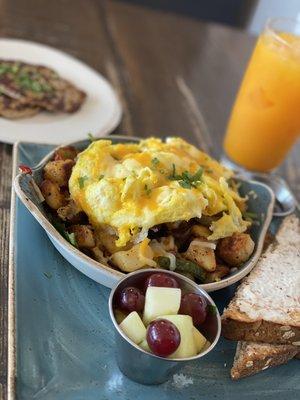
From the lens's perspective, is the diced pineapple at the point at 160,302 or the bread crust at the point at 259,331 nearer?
the diced pineapple at the point at 160,302

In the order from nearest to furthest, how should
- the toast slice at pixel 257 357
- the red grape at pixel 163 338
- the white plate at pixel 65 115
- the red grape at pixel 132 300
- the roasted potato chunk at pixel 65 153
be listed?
the red grape at pixel 163 338 → the red grape at pixel 132 300 → the toast slice at pixel 257 357 → the roasted potato chunk at pixel 65 153 → the white plate at pixel 65 115

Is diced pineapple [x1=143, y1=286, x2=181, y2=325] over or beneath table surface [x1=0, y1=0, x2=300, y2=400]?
over

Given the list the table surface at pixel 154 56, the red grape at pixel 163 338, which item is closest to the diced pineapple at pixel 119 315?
the red grape at pixel 163 338

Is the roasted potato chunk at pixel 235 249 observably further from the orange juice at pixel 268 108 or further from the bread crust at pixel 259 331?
the orange juice at pixel 268 108

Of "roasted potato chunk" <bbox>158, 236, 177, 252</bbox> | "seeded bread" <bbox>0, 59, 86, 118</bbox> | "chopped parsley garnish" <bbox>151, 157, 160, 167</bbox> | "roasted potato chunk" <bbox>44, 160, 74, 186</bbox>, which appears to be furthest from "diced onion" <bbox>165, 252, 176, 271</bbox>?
"seeded bread" <bbox>0, 59, 86, 118</bbox>

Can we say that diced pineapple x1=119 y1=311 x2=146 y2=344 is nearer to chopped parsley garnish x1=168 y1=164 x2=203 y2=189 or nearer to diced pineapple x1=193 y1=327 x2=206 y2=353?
diced pineapple x1=193 y1=327 x2=206 y2=353

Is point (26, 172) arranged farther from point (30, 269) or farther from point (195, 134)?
point (195, 134)

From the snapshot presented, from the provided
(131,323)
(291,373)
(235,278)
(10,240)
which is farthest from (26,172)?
(291,373)
